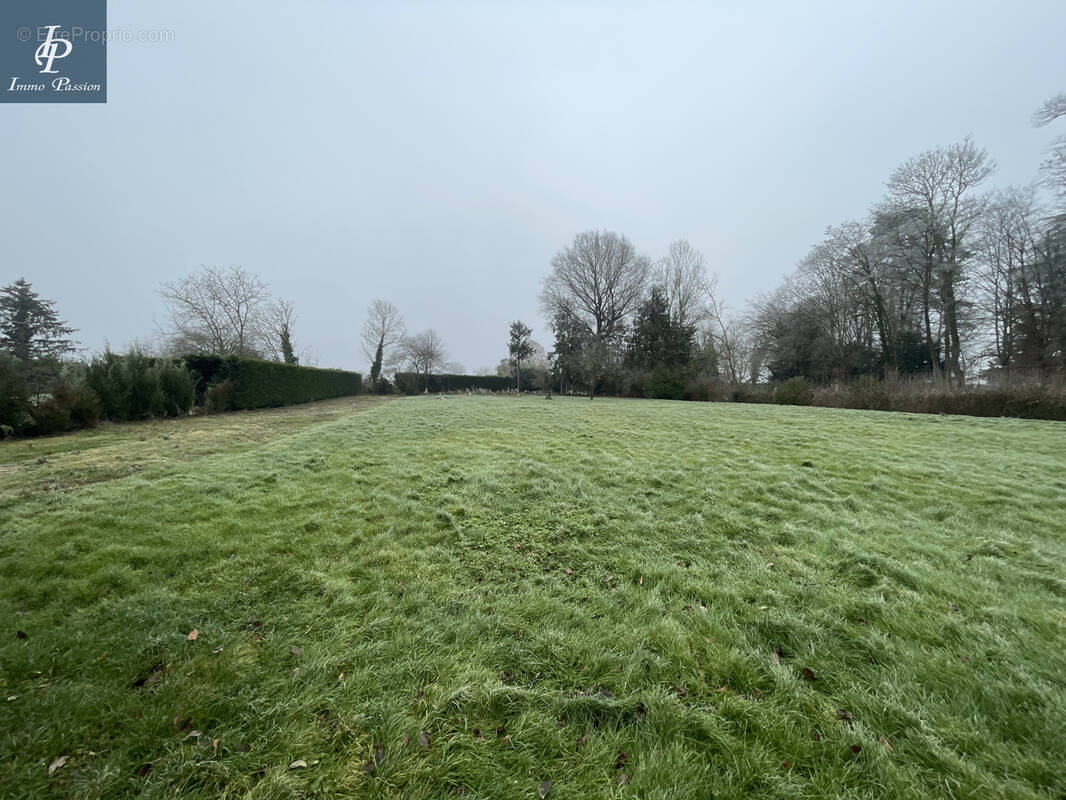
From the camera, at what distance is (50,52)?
8766 mm

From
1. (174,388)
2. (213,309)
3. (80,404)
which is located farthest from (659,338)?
(213,309)

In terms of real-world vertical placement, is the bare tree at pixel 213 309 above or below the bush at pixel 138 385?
above

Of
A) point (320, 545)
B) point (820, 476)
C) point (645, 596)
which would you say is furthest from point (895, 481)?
point (320, 545)

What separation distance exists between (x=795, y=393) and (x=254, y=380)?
1012 inches

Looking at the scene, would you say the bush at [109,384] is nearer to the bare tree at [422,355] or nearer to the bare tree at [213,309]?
the bare tree at [213,309]

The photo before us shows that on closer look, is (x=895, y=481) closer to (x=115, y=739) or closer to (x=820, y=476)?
(x=820, y=476)

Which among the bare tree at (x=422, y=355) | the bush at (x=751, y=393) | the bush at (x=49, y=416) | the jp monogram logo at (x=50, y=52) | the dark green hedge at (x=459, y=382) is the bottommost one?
the bush at (x=49, y=416)

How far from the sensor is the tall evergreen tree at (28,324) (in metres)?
19.8

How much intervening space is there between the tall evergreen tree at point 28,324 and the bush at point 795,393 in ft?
131

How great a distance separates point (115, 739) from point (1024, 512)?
7.37 meters

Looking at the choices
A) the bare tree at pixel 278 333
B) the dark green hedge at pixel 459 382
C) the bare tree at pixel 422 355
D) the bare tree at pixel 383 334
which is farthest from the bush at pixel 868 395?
the bare tree at pixel 383 334

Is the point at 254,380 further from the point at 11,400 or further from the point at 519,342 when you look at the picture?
the point at 519,342

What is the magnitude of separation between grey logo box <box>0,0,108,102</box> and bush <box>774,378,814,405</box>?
27538 millimetres

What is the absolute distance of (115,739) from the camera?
1438mm
